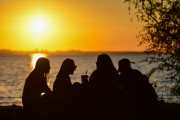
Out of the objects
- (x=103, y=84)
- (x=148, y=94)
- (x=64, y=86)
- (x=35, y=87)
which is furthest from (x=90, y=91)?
(x=148, y=94)

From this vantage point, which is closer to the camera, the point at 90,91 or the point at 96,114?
the point at 96,114

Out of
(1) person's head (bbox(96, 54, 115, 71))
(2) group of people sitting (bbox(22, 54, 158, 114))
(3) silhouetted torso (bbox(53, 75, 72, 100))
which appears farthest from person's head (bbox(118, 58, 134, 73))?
(3) silhouetted torso (bbox(53, 75, 72, 100))

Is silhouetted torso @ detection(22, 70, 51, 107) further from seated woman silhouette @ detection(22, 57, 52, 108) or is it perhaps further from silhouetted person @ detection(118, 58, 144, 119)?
silhouetted person @ detection(118, 58, 144, 119)

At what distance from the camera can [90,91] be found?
38.7ft

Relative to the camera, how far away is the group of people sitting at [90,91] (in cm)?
1140

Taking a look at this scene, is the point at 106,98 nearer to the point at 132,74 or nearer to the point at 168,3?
the point at 132,74

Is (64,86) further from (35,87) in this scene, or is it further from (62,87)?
(35,87)

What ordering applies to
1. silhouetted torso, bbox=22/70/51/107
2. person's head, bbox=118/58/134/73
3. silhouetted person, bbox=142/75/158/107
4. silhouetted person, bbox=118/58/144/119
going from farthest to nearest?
person's head, bbox=118/58/134/73 < silhouetted person, bbox=142/75/158/107 < silhouetted torso, bbox=22/70/51/107 < silhouetted person, bbox=118/58/144/119

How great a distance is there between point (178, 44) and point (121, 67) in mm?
5483

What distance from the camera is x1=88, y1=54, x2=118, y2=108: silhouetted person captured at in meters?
11.5

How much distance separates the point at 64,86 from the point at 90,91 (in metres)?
0.73

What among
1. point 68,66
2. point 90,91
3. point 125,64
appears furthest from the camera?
point 125,64

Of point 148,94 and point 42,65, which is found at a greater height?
point 42,65

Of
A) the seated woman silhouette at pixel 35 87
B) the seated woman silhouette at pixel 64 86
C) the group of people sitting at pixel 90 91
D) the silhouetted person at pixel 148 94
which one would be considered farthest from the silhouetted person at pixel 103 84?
the seated woman silhouette at pixel 35 87
